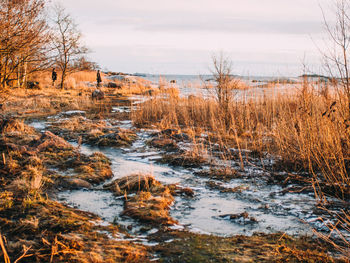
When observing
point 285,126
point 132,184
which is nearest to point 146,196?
point 132,184

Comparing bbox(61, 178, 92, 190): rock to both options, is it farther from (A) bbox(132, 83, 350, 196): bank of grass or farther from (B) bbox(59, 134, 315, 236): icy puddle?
(A) bbox(132, 83, 350, 196): bank of grass

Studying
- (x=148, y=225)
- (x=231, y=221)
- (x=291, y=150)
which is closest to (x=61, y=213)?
(x=148, y=225)

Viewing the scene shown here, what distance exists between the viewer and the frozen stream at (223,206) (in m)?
3.00

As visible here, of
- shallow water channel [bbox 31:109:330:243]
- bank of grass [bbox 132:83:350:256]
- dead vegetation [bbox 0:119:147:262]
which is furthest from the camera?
bank of grass [bbox 132:83:350:256]

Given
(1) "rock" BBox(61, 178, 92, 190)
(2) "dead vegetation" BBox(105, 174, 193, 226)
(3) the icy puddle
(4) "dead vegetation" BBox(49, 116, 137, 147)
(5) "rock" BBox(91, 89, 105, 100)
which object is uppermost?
(5) "rock" BBox(91, 89, 105, 100)

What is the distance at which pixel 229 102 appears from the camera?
7.60m

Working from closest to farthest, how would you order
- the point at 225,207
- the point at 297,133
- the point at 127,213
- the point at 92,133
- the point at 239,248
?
the point at 239,248 → the point at 127,213 → the point at 225,207 → the point at 297,133 → the point at 92,133

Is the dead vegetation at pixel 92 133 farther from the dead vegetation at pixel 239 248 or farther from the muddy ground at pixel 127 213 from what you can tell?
the dead vegetation at pixel 239 248

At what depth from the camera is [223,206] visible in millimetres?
3562

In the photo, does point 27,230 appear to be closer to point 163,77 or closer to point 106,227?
point 106,227

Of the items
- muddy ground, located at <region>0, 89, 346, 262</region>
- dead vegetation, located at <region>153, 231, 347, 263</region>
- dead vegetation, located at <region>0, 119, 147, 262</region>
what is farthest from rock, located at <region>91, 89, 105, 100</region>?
dead vegetation, located at <region>153, 231, 347, 263</region>

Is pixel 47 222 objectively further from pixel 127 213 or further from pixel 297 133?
pixel 297 133

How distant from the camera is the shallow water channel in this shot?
2.99m

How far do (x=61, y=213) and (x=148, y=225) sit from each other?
84cm
